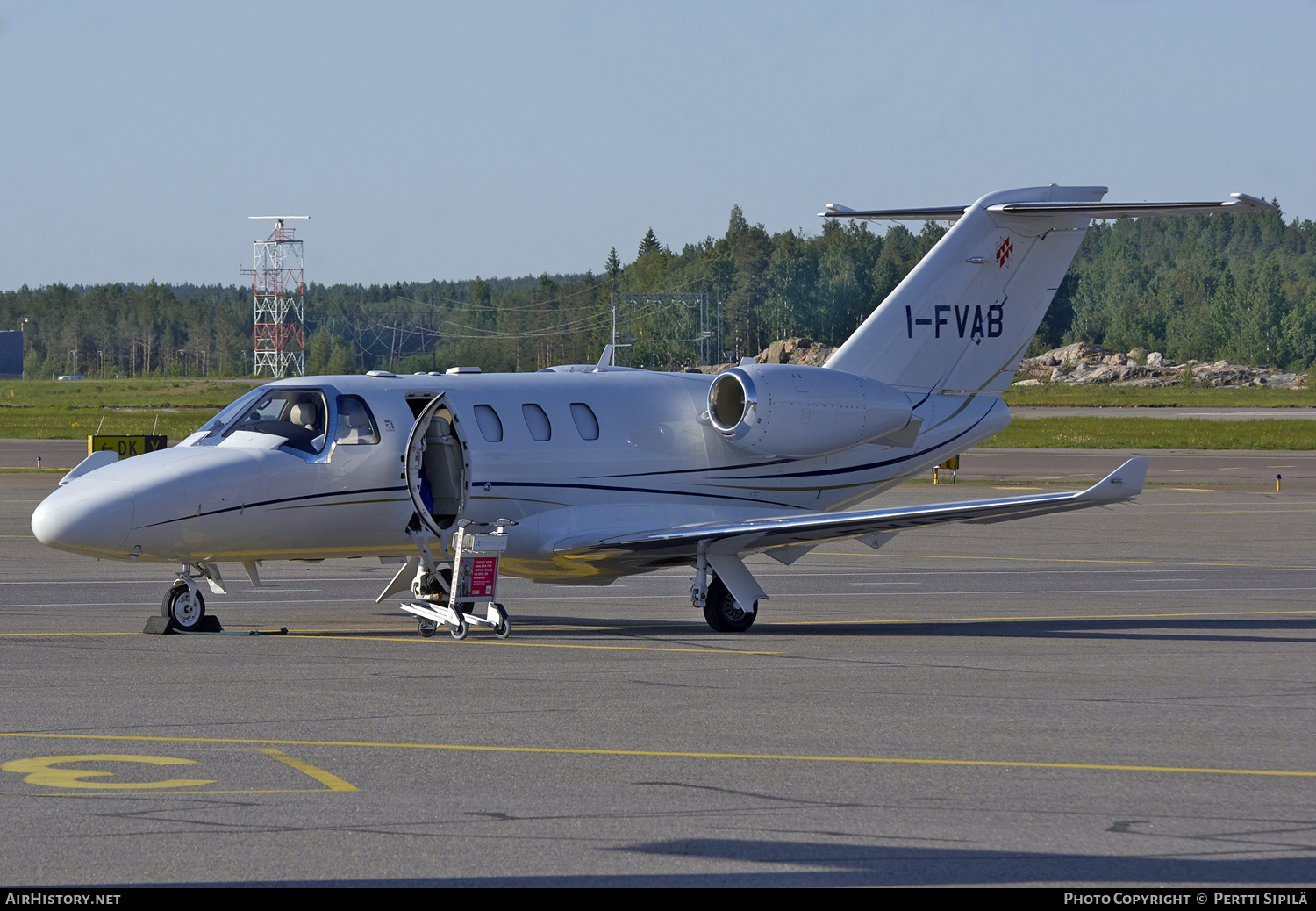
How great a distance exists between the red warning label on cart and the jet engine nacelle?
3997mm

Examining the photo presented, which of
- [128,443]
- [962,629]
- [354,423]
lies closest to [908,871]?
[962,629]

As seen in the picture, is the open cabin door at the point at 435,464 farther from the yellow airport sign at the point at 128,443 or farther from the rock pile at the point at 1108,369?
the rock pile at the point at 1108,369

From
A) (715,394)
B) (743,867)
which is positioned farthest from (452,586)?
(743,867)

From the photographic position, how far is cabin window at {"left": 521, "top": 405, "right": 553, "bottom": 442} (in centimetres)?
1909

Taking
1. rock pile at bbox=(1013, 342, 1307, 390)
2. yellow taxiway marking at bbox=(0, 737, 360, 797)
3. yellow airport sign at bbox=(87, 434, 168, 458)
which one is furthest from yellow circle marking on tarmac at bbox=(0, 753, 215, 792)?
rock pile at bbox=(1013, 342, 1307, 390)

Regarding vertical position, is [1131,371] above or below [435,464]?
above

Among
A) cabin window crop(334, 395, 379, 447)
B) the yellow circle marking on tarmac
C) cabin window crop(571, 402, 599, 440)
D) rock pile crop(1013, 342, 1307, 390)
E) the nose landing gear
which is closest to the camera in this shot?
the yellow circle marking on tarmac

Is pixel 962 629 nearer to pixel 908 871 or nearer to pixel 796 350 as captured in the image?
pixel 908 871

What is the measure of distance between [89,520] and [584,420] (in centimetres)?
612

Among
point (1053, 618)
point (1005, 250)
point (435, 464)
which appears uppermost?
point (1005, 250)

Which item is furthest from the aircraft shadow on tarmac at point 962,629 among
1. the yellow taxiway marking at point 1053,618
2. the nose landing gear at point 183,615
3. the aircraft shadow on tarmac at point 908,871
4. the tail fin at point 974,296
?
the aircraft shadow on tarmac at point 908,871

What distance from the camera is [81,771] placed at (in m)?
9.91

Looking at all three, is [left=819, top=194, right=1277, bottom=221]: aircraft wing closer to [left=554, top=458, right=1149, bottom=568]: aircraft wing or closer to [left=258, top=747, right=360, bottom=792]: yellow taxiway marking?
[left=554, top=458, right=1149, bottom=568]: aircraft wing

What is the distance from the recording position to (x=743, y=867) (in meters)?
7.57
